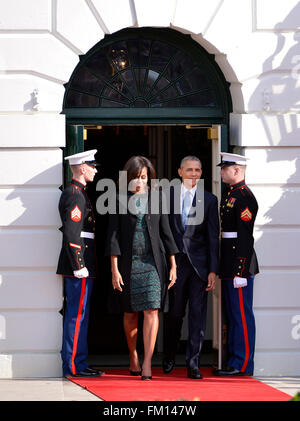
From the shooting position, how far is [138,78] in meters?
10.0

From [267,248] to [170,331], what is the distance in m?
1.18

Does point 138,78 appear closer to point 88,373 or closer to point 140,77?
point 140,77

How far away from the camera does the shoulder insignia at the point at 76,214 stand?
30.6ft

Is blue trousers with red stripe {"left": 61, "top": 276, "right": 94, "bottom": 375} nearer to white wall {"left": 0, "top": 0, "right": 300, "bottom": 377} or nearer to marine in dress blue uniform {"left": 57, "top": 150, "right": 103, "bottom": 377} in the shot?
marine in dress blue uniform {"left": 57, "top": 150, "right": 103, "bottom": 377}

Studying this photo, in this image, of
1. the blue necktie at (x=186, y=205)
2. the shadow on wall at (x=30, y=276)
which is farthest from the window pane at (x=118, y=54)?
the blue necktie at (x=186, y=205)

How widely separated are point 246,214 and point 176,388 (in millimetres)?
1703

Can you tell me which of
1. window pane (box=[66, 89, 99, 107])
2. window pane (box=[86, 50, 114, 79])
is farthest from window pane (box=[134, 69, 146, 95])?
window pane (box=[66, 89, 99, 107])

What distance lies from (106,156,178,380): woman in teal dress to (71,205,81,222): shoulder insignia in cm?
29

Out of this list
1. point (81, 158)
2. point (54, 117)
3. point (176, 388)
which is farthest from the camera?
point (54, 117)

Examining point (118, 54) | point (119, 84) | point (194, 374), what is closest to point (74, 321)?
point (194, 374)

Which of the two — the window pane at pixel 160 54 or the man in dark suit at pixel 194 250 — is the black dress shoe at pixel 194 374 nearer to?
the man in dark suit at pixel 194 250

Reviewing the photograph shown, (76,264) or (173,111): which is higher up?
(173,111)

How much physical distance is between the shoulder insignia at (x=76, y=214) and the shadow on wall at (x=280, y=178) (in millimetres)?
1677
